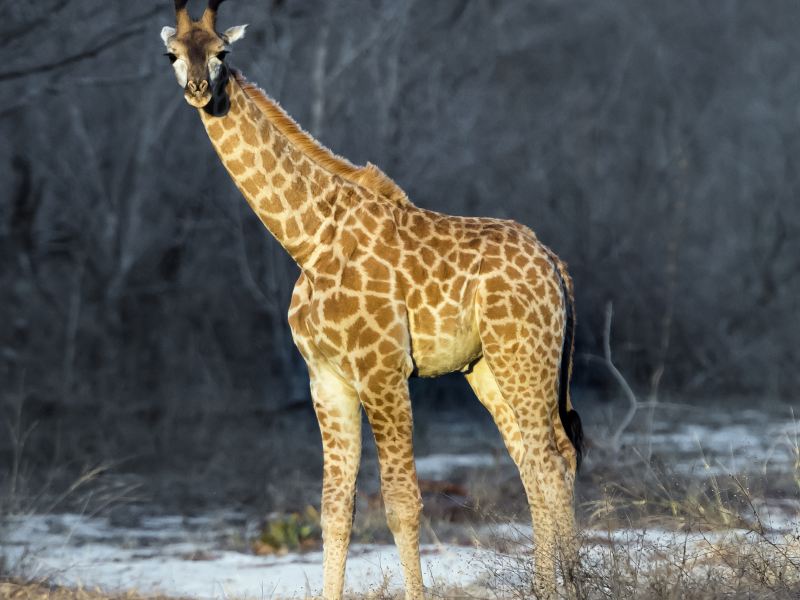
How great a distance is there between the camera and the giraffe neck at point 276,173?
5.68 metres

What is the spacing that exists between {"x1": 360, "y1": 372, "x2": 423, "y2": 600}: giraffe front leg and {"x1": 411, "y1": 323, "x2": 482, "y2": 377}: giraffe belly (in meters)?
0.18

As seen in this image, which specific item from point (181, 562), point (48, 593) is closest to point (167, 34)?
point (48, 593)

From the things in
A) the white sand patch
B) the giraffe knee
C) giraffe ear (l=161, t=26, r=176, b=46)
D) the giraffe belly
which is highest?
giraffe ear (l=161, t=26, r=176, b=46)

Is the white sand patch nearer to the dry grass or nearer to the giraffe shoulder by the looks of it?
the dry grass

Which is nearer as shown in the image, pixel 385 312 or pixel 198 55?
pixel 198 55

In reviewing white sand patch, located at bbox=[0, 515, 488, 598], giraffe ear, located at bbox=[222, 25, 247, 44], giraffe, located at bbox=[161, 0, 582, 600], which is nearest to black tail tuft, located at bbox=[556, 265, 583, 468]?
giraffe, located at bbox=[161, 0, 582, 600]

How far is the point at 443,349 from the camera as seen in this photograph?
5750 millimetres

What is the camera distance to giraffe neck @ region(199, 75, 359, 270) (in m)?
5.68

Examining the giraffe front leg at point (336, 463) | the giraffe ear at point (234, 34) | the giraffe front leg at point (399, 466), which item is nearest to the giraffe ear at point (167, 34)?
the giraffe ear at point (234, 34)

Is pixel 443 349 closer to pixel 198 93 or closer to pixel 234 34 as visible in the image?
pixel 198 93

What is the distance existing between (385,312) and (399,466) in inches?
27.9

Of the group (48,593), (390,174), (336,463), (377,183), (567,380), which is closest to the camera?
(336,463)

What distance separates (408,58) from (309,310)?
13.8m

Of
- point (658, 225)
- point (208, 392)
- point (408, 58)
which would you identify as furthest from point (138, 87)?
point (658, 225)
